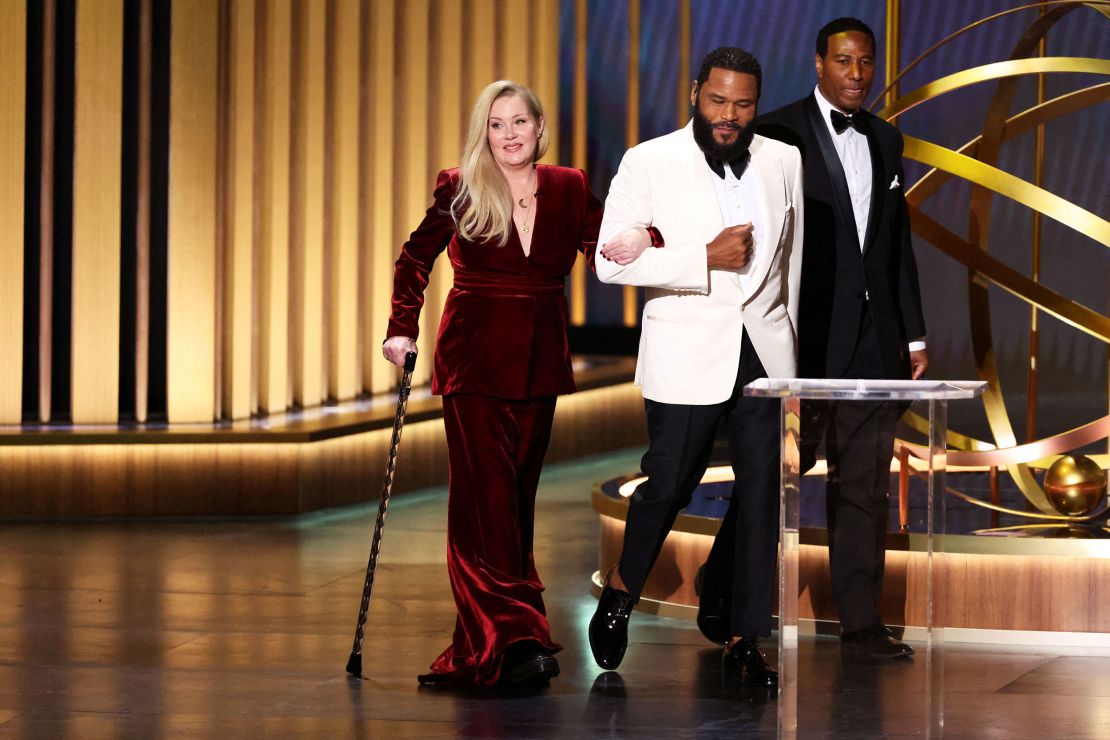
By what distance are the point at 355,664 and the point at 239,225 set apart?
10.6 ft

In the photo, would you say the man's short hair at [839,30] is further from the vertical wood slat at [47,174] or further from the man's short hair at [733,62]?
the vertical wood slat at [47,174]

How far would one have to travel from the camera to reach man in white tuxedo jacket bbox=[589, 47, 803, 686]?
3877mm

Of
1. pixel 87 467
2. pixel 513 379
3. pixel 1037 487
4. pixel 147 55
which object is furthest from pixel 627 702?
pixel 147 55

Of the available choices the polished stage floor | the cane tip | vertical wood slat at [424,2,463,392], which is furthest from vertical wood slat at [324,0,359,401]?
the cane tip

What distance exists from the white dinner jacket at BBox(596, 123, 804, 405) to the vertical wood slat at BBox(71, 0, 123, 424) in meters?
3.24

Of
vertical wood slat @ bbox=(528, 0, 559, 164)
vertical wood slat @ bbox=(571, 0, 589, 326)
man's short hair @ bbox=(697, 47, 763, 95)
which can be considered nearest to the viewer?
man's short hair @ bbox=(697, 47, 763, 95)

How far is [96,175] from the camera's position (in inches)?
263

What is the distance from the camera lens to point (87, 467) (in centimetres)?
665

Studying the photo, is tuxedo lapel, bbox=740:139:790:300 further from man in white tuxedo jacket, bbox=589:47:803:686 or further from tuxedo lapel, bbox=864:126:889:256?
tuxedo lapel, bbox=864:126:889:256

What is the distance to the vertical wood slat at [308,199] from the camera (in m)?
7.36

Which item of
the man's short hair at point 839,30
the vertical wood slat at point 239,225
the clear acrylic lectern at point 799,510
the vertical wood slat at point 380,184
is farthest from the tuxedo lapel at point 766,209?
the vertical wood slat at point 380,184

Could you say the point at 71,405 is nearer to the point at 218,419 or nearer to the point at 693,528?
the point at 218,419

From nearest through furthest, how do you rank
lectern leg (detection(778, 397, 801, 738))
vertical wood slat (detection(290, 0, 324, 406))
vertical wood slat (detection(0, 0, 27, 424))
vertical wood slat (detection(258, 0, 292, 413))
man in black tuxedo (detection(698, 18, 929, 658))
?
lectern leg (detection(778, 397, 801, 738)) → man in black tuxedo (detection(698, 18, 929, 658)) → vertical wood slat (detection(0, 0, 27, 424)) → vertical wood slat (detection(258, 0, 292, 413)) → vertical wood slat (detection(290, 0, 324, 406))

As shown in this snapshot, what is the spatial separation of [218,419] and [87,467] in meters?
0.57
